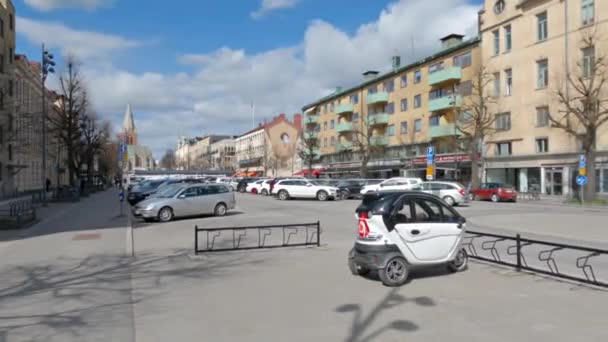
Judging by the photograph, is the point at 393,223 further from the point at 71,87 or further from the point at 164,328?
the point at 71,87

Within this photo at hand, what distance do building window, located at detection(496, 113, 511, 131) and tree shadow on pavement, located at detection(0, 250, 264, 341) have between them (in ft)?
126

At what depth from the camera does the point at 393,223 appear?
8.20 m

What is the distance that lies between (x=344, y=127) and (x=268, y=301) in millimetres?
64673

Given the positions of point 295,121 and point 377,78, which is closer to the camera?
point 377,78

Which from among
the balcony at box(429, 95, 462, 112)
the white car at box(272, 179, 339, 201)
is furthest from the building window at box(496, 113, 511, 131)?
the white car at box(272, 179, 339, 201)

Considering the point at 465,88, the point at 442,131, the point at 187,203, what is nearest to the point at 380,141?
the point at 442,131

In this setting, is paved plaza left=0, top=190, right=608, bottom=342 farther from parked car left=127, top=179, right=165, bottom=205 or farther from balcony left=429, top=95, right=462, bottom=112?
balcony left=429, top=95, right=462, bottom=112

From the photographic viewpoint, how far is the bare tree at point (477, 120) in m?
42.0

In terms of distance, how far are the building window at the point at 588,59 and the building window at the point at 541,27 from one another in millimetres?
4113

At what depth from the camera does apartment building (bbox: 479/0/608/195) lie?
37344mm

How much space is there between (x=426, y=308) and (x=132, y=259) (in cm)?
713

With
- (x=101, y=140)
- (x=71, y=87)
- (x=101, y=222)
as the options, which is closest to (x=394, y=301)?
(x=101, y=222)

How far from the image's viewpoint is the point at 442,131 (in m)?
49.8

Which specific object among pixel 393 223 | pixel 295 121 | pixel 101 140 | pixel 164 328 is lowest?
pixel 164 328
